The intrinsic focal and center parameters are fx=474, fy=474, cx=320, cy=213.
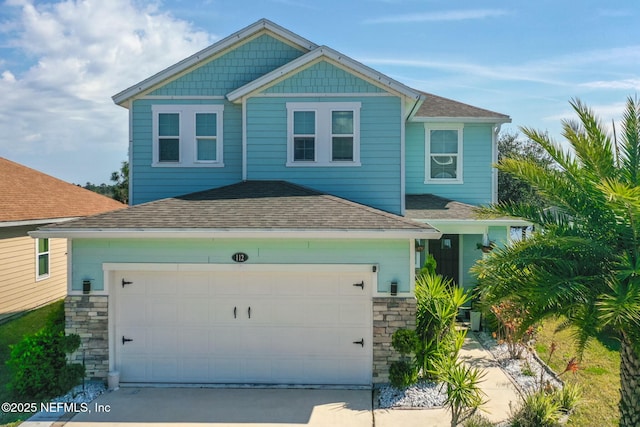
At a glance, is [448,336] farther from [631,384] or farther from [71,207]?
[71,207]

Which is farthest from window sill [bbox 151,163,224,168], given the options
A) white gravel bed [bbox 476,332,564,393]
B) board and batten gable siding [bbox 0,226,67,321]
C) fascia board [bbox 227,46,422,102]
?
white gravel bed [bbox 476,332,564,393]

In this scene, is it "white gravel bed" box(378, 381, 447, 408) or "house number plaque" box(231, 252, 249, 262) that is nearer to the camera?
"white gravel bed" box(378, 381, 447, 408)

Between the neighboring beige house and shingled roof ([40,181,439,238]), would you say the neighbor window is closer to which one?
the neighboring beige house

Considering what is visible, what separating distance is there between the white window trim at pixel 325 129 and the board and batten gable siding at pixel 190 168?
157 cm

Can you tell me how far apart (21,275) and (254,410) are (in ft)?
33.7

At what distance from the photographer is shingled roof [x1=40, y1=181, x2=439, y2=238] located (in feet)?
27.8

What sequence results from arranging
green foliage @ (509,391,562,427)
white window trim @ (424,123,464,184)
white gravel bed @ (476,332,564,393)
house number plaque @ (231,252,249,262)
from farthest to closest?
1. white window trim @ (424,123,464,184)
2. house number plaque @ (231,252,249,262)
3. white gravel bed @ (476,332,564,393)
4. green foliage @ (509,391,562,427)

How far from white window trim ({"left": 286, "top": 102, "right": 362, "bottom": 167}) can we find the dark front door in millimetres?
4320

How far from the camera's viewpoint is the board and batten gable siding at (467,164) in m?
14.6

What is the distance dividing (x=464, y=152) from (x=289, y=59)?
6078 mm

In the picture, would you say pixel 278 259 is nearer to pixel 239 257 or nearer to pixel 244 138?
pixel 239 257

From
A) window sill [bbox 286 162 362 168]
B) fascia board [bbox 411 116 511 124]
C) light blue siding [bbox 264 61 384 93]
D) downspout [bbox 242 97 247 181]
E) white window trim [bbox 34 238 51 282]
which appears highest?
light blue siding [bbox 264 61 384 93]

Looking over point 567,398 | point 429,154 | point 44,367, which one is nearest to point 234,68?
point 429,154

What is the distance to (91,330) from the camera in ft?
28.8
